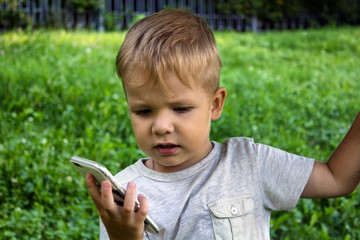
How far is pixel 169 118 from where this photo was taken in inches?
59.6

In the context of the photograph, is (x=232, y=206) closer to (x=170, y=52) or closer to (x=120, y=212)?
(x=120, y=212)

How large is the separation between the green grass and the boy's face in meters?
1.05

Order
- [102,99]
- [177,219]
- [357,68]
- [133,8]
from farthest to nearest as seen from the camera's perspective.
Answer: [133,8], [357,68], [102,99], [177,219]

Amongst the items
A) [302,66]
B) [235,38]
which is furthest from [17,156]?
[235,38]

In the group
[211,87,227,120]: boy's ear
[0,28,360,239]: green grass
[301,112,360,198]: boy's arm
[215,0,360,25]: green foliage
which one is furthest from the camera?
[215,0,360,25]: green foliage

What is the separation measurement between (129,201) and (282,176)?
1.88 feet

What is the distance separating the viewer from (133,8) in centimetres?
1204

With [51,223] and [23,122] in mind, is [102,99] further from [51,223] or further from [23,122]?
[51,223]

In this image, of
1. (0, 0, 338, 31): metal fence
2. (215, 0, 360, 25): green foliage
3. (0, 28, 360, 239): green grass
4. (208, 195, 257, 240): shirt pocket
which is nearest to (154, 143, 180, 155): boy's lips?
(208, 195, 257, 240): shirt pocket

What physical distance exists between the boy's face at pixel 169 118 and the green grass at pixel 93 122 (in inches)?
41.4

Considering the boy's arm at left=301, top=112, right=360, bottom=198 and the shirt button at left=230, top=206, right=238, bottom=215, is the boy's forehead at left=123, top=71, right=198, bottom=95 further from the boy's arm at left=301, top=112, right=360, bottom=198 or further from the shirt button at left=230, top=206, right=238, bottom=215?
→ the boy's arm at left=301, top=112, right=360, bottom=198

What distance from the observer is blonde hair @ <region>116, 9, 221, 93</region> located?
5.00ft

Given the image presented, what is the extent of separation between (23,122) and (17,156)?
68 cm

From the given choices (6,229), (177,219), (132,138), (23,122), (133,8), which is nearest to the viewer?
(177,219)
